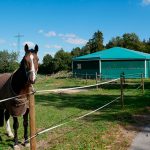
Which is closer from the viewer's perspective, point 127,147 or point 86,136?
point 127,147

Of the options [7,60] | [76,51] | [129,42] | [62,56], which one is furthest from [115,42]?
[7,60]

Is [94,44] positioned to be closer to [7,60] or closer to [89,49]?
[89,49]

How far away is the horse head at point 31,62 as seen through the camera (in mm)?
6842

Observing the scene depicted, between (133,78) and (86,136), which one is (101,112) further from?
(133,78)

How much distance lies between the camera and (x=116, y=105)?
49.6ft

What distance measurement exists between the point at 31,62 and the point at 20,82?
2.62 ft

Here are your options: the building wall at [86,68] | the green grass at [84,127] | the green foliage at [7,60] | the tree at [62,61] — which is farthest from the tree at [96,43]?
the green grass at [84,127]

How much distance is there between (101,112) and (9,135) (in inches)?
187

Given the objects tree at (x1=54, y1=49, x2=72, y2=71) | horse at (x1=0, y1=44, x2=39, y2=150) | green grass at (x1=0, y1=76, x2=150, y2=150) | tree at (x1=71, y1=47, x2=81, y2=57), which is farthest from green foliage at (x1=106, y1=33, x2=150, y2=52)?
horse at (x1=0, y1=44, x2=39, y2=150)

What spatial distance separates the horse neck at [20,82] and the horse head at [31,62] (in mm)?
405

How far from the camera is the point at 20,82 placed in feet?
25.0

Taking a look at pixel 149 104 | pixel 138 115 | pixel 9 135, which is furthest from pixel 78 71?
pixel 9 135

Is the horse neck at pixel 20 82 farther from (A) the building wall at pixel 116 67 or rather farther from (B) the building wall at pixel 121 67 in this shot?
(B) the building wall at pixel 121 67

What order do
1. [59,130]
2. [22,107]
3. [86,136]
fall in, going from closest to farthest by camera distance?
[22,107], [86,136], [59,130]
